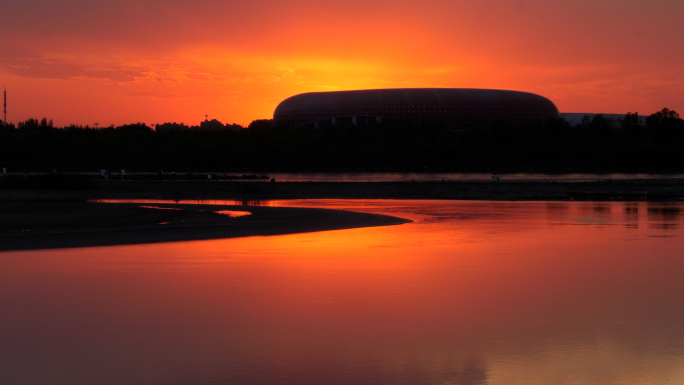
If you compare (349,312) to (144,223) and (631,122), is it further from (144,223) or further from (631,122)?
(631,122)

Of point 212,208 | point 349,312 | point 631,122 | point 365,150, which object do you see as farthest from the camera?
point 631,122

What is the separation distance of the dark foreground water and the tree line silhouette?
8319 cm

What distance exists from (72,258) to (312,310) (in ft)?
31.2

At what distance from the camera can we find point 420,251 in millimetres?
22125

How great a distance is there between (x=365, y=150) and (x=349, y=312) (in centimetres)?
11315

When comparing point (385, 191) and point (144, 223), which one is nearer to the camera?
point (144, 223)

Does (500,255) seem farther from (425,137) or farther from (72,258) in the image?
(425,137)

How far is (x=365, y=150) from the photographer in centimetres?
12650

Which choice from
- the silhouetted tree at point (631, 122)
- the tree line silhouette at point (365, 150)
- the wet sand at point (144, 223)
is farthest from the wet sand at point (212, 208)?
the silhouetted tree at point (631, 122)

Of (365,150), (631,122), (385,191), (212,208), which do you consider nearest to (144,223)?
(212,208)

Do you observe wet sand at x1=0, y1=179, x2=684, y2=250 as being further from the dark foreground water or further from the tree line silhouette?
the tree line silhouette

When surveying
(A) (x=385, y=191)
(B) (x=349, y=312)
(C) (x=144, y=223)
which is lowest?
(B) (x=349, y=312)

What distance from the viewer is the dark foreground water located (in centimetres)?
1021

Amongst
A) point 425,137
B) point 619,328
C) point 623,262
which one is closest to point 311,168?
point 425,137
